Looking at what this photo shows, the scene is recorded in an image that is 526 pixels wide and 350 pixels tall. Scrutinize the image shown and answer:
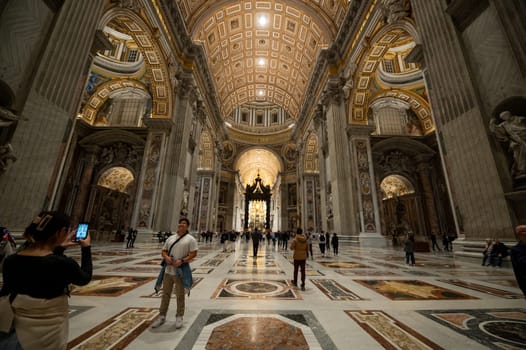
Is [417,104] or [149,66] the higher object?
[417,104]

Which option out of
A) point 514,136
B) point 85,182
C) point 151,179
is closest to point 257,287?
point 514,136

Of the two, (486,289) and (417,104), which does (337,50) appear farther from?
(486,289)

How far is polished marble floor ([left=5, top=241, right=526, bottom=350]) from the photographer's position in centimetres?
188

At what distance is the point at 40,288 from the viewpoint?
3.38ft

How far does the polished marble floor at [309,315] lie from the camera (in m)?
1.88

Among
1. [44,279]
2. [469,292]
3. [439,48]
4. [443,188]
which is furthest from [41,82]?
[443,188]

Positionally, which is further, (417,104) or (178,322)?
(417,104)

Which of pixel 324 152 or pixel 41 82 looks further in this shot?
pixel 324 152

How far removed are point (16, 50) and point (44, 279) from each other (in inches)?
251

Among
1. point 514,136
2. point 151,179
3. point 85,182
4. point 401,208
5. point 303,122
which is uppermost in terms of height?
point 303,122

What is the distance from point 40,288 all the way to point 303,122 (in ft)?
79.0

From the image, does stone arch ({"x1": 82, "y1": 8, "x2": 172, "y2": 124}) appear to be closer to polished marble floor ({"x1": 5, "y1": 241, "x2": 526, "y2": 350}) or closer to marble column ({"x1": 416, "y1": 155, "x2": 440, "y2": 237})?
polished marble floor ({"x1": 5, "y1": 241, "x2": 526, "y2": 350})

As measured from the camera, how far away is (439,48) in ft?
21.6

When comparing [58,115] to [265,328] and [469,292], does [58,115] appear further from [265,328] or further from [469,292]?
[469,292]
